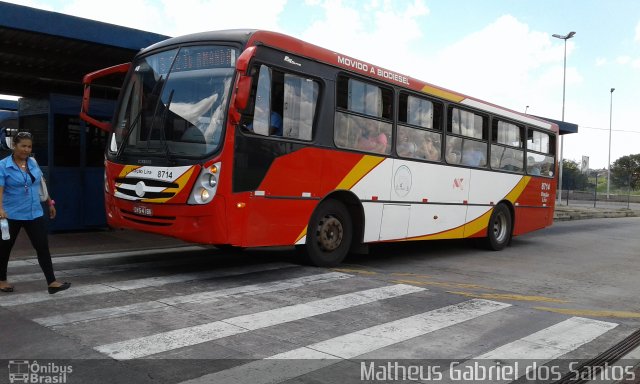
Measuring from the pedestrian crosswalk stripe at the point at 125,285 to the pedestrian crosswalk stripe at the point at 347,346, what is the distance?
9.44 feet

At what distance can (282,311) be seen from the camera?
562 cm

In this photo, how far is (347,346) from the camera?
4.59 meters

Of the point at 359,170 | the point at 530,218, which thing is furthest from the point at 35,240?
the point at 530,218

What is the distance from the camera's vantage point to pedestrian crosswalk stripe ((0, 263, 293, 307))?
572 centimetres

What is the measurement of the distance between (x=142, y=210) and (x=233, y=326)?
2.56 meters

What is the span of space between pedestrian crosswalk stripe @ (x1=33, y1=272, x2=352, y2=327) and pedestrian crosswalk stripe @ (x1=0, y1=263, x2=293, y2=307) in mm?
740

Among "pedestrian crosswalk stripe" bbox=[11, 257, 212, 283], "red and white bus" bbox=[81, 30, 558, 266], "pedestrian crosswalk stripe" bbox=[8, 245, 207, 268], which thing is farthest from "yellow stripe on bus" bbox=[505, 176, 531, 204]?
"pedestrian crosswalk stripe" bbox=[11, 257, 212, 283]

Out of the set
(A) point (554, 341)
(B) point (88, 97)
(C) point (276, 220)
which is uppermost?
(B) point (88, 97)

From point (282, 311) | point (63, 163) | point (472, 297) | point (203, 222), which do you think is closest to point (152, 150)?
point (203, 222)

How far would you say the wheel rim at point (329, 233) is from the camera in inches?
312

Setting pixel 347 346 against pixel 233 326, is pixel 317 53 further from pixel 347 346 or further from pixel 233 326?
pixel 347 346

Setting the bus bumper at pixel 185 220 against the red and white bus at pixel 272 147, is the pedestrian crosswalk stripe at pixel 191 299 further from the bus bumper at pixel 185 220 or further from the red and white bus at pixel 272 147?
the bus bumper at pixel 185 220

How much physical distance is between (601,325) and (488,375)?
93.7 inches

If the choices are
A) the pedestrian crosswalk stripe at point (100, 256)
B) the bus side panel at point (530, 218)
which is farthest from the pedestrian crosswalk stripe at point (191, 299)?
the bus side panel at point (530, 218)
